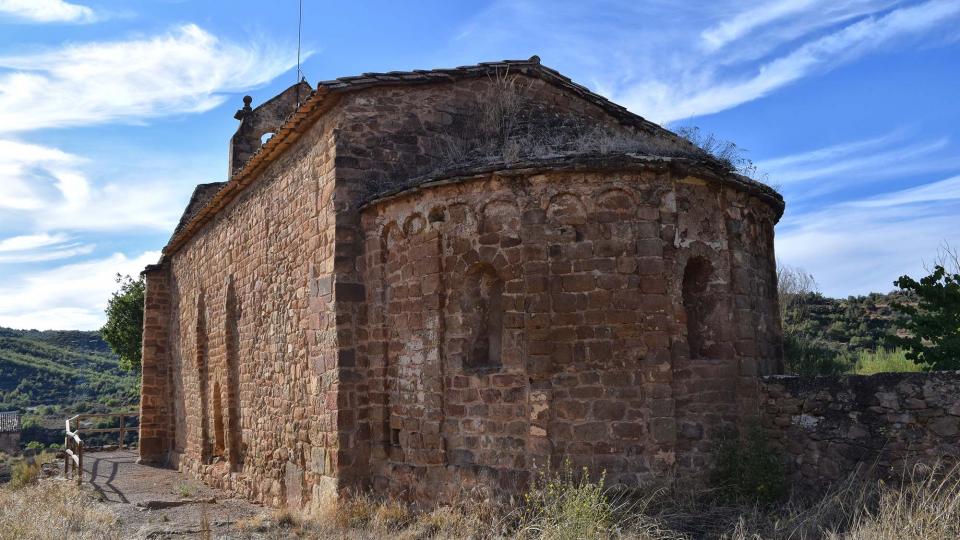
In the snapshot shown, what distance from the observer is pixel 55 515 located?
8648mm

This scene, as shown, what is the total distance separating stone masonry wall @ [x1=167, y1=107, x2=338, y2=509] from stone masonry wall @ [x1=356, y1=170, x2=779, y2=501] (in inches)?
45.5

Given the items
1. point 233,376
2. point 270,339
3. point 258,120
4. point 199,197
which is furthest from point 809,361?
point 199,197

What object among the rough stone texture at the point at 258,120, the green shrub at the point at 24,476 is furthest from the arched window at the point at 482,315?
the green shrub at the point at 24,476

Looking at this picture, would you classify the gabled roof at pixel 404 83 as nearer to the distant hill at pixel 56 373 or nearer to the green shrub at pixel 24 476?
the green shrub at pixel 24 476

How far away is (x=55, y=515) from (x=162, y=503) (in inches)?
82.4

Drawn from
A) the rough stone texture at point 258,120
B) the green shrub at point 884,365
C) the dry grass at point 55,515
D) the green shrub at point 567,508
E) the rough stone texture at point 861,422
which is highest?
the rough stone texture at point 258,120

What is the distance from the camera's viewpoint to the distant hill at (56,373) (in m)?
42.1

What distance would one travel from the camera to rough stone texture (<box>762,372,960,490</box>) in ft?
21.9

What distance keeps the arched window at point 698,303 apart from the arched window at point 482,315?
73.6 inches

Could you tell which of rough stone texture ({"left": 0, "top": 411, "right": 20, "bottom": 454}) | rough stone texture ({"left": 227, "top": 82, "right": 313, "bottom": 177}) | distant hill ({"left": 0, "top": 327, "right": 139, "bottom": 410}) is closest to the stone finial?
rough stone texture ({"left": 227, "top": 82, "right": 313, "bottom": 177})

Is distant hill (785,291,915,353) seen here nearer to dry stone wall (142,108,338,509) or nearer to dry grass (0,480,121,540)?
dry stone wall (142,108,338,509)

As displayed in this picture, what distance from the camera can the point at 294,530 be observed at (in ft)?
26.2

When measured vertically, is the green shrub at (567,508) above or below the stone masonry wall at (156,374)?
below

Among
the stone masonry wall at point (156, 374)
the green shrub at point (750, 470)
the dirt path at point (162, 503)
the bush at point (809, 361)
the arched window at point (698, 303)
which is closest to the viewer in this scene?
the green shrub at point (750, 470)
